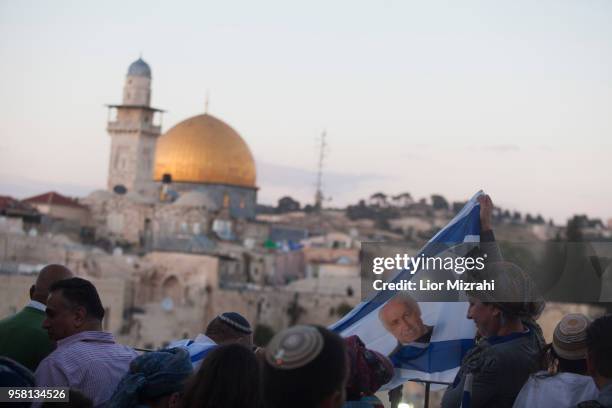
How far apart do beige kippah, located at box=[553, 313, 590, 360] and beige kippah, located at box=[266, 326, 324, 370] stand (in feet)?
4.96

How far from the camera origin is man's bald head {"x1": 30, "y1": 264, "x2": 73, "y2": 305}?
533cm

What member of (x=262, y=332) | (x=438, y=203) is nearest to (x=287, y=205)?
(x=438, y=203)

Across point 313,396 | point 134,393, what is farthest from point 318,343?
point 134,393

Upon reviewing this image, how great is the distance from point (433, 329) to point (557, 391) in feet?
3.08

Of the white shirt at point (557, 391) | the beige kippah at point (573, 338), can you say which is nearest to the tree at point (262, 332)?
the beige kippah at point (573, 338)

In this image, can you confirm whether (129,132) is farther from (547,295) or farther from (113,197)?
(547,295)

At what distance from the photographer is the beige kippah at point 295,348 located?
328 cm

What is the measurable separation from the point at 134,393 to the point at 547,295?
5.86 ft

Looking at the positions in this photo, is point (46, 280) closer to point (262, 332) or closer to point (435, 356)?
point (435, 356)

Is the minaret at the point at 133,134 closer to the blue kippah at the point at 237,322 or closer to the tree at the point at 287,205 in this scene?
the tree at the point at 287,205

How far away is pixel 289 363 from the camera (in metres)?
3.28

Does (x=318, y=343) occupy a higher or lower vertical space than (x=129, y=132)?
lower

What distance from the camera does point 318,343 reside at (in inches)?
130

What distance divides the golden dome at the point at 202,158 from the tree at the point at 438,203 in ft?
141
